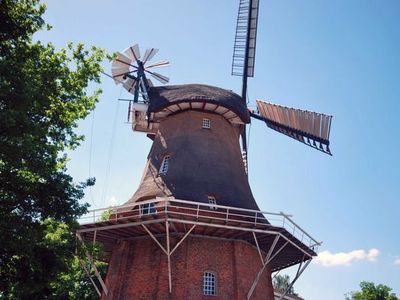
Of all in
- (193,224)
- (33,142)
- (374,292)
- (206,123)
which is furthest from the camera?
(374,292)

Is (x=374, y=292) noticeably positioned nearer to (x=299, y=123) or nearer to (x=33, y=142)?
(x=299, y=123)

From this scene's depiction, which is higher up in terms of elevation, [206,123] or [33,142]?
[206,123]

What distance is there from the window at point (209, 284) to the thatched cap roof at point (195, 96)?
8.59 metres

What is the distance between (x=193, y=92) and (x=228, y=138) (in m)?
3.09

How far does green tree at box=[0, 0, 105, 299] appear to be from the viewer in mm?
9984

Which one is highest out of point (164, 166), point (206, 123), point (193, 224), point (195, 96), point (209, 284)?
point (195, 96)

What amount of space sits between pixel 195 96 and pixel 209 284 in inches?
364

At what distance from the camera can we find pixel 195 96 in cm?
1934

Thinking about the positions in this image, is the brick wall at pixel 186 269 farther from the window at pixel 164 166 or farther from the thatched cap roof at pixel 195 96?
the thatched cap roof at pixel 195 96

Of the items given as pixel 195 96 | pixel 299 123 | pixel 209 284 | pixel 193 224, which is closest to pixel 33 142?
pixel 193 224

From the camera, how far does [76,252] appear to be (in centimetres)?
1383

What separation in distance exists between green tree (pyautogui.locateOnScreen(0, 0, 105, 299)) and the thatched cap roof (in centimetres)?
666

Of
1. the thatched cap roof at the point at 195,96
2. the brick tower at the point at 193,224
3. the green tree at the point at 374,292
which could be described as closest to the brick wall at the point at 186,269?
the brick tower at the point at 193,224

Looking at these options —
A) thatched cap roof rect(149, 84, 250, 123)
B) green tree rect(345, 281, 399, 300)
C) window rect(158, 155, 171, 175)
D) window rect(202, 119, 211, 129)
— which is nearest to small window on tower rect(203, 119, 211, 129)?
window rect(202, 119, 211, 129)
